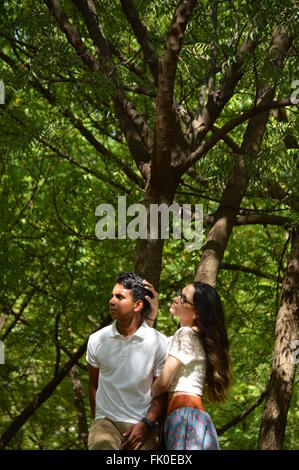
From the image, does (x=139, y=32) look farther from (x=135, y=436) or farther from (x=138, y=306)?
(x=135, y=436)

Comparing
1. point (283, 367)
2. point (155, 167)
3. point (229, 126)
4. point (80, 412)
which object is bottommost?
point (283, 367)

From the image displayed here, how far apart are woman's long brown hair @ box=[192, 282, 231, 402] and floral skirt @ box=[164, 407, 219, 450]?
10.4 inches

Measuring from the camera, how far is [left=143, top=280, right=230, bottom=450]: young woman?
3.96 m

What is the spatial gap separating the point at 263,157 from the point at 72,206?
4.28m

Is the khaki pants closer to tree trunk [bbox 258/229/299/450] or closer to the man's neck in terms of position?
the man's neck

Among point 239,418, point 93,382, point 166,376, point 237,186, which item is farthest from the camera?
point 239,418

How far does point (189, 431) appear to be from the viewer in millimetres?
3924

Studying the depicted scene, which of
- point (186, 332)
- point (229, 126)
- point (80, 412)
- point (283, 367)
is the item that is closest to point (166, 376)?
point (186, 332)

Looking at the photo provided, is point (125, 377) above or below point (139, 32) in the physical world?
below

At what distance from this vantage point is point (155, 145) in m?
5.84

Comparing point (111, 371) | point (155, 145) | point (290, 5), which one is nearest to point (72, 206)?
point (155, 145)

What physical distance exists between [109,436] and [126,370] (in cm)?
35

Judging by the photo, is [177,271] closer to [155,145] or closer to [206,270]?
[206,270]

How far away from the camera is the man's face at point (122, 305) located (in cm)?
430
